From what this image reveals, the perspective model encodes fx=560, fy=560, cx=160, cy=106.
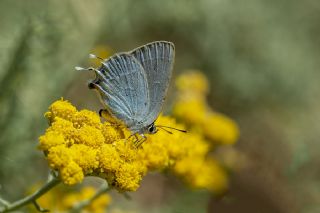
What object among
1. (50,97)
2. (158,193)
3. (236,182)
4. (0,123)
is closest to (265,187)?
(236,182)

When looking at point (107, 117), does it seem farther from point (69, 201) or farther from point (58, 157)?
point (69, 201)

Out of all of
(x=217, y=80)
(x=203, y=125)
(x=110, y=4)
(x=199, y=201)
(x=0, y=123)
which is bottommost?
(x=0, y=123)

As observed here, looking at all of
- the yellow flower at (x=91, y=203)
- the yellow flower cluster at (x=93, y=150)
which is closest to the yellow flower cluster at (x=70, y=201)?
the yellow flower at (x=91, y=203)

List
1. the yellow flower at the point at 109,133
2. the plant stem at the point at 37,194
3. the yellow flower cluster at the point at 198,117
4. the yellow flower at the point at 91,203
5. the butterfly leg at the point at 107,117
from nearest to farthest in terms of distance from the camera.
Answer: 1. the plant stem at the point at 37,194
2. the yellow flower at the point at 109,133
3. the butterfly leg at the point at 107,117
4. the yellow flower at the point at 91,203
5. the yellow flower cluster at the point at 198,117

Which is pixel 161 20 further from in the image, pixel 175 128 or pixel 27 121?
pixel 175 128

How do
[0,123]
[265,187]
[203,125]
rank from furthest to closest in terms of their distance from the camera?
[265,187]
[203,125]
[0,123]

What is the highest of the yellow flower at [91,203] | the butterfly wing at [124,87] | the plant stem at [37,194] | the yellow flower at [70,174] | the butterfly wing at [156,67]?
the butterfly wing at [156,67]

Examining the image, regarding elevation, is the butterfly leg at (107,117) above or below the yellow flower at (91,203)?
above

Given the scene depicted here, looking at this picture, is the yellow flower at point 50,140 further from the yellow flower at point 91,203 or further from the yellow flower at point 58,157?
the yellow flower at point 91,203

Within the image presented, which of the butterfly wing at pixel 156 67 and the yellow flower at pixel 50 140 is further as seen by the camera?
the butterfly wing at pixel 156 67
